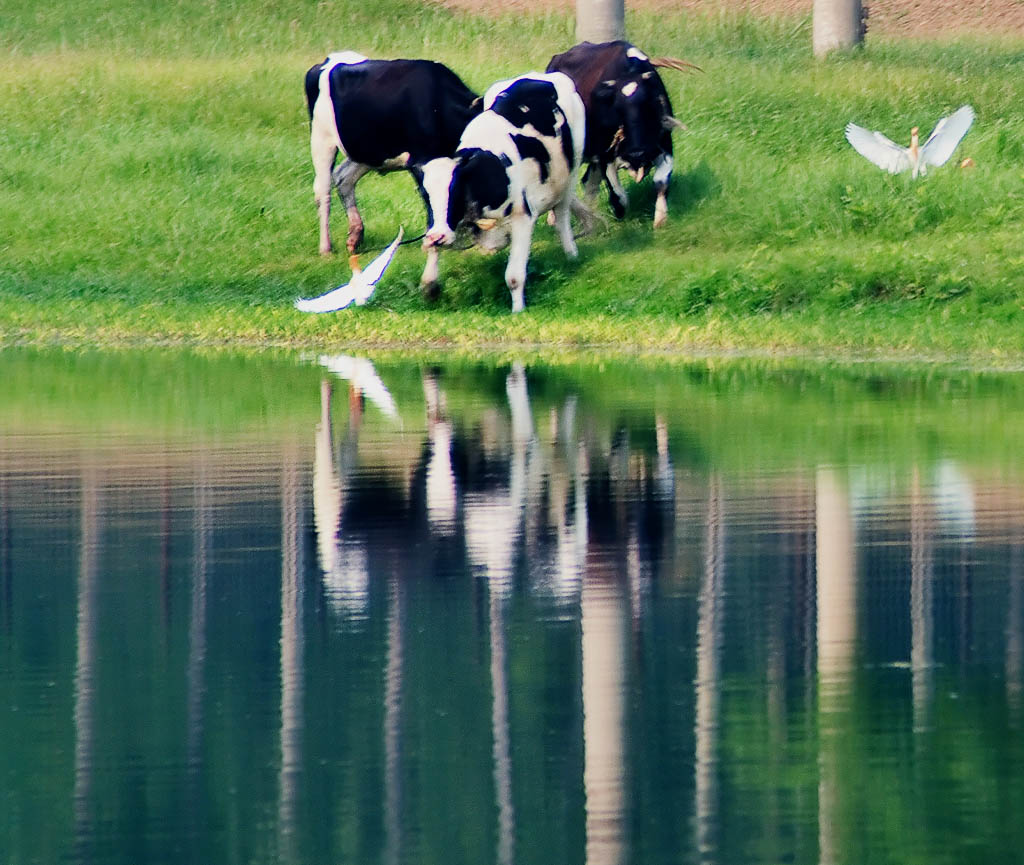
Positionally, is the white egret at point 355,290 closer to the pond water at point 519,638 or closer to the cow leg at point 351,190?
the cow leg at point 351,190

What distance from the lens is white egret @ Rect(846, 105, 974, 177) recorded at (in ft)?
75.3

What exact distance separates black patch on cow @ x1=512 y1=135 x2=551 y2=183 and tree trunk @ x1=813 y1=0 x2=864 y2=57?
10.0 metres

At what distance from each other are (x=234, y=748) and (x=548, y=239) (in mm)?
15818

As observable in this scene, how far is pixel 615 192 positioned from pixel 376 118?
237cm

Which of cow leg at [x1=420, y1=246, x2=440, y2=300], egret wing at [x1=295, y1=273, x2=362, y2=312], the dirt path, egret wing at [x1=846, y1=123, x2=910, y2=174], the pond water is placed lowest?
the pond water

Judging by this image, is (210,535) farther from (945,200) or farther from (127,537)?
(945,200)

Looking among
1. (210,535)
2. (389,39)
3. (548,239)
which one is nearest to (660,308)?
(548,239)

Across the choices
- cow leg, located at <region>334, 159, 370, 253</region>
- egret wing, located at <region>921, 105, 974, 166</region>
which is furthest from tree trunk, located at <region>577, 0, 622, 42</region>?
egret wing, located at <region>921, 105, 974, 166</region>

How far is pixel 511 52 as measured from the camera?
97.8ft

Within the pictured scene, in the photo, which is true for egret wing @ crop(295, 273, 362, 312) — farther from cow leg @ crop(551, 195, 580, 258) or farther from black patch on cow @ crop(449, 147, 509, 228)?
cow leg @ crop(551, 195, 580, 258)

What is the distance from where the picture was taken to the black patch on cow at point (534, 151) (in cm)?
2086

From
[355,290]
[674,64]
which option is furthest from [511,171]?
[674,64]

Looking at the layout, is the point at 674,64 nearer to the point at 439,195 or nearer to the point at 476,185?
the point at 476,185

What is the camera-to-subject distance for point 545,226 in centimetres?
2317
